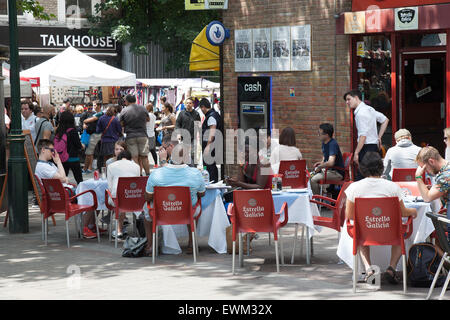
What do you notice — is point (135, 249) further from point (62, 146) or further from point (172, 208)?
point (62, 146)

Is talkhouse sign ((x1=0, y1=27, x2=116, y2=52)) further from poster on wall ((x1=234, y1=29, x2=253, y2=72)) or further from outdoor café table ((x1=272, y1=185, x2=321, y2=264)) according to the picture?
outdoor café table ((x1=272, y1=185, x2=321, y2=264))

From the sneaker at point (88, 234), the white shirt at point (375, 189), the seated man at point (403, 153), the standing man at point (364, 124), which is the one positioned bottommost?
the sneaker at point (88, 234)

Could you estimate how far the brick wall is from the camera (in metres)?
15.5

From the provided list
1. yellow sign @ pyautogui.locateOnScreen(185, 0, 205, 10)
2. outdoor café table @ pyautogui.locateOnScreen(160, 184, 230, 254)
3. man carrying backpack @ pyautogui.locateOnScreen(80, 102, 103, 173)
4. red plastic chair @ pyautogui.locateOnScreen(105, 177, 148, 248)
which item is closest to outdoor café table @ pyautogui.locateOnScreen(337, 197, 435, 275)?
outdoor café table @ pyautogui.locateOnScreen(160, 184, 230, 254)

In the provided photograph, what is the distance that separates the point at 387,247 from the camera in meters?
8.88

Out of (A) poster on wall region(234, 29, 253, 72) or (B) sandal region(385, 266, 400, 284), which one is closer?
(B) sandal region(385, 266, 400, 284)

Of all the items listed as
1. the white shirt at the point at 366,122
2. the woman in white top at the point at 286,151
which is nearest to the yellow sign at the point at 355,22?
the white shirt at the point at 366,122

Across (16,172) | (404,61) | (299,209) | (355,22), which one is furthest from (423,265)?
(355,22)

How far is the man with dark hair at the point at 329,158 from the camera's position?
44.5 ft

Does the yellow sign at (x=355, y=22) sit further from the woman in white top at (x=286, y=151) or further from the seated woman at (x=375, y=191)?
the seated woman at (x=375, y=191)

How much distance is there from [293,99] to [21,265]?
312 inches

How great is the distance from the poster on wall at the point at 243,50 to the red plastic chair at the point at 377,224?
9551 millimetres

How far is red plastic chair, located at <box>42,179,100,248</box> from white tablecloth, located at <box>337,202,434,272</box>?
13.6ft
